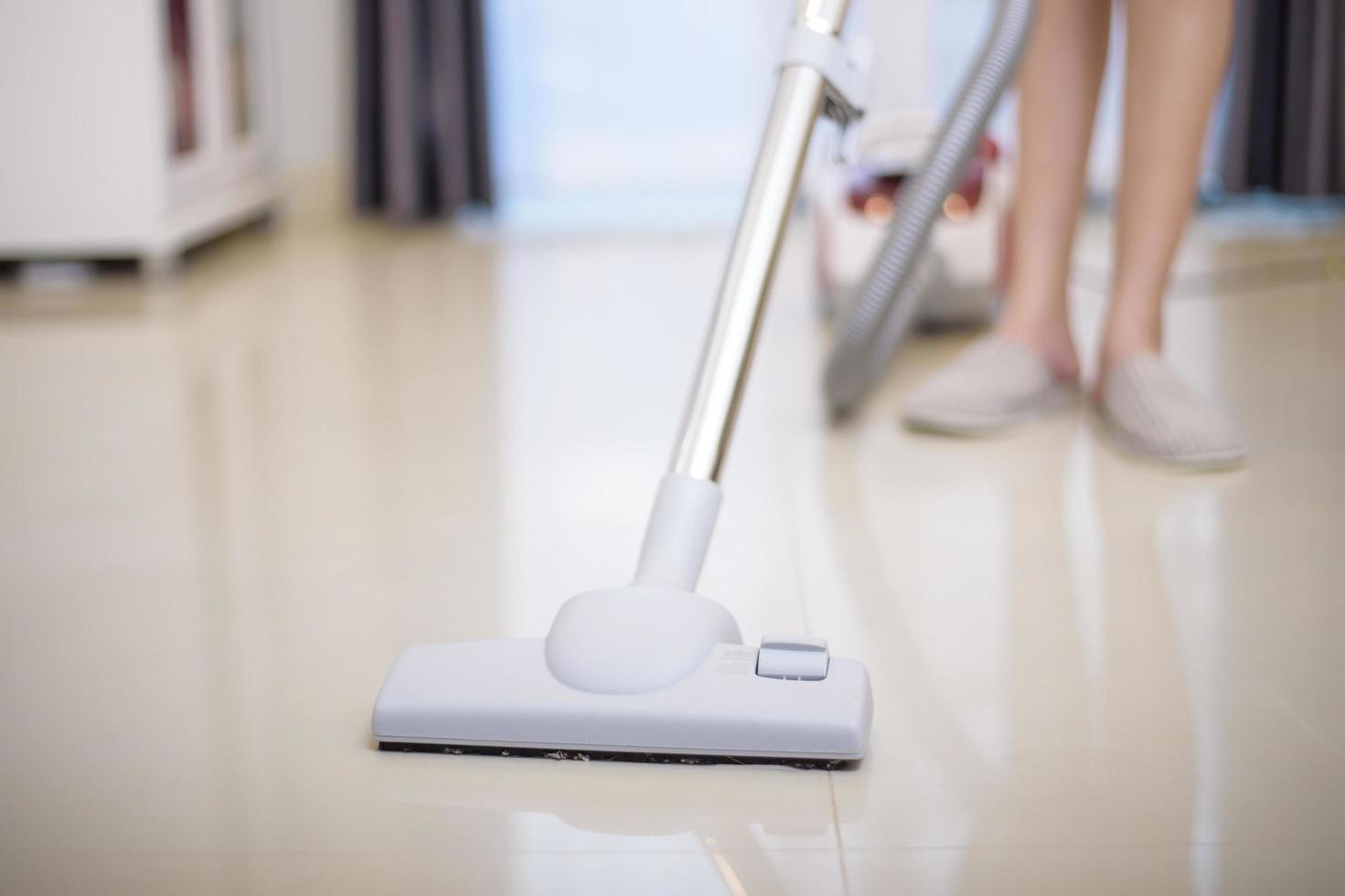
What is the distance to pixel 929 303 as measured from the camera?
5.87 feet

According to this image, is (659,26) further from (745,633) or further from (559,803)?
(559,803)

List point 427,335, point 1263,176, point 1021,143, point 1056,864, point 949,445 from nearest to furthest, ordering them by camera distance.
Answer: point 1056,864, point 949,445, point 1021,143, point 427,335, point 1263,176

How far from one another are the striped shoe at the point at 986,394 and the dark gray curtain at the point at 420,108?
1.71 metres

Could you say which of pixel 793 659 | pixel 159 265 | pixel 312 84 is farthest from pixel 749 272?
pixel 312 84

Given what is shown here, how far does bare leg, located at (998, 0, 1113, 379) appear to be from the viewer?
53.6 inches

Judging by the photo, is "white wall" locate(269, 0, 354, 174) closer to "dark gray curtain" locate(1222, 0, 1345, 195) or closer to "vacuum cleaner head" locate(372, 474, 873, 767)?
"dark gray curtain" locate(1222, 0, 1345, 195)

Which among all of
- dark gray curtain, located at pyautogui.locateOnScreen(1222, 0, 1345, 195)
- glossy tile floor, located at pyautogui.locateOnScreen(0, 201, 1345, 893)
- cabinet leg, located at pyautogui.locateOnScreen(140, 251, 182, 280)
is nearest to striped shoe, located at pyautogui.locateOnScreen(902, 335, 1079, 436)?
glossy tile floor, located at pyautogui.locateOnScreen(0, 201, 1345, 893)

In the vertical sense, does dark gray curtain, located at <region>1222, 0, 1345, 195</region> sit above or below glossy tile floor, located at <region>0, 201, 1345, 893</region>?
above

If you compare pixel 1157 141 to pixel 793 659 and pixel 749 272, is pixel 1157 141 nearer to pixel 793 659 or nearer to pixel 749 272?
pixel 749 272

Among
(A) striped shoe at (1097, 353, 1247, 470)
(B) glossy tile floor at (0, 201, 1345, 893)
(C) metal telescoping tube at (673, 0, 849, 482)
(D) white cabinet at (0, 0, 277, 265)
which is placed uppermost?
(D) white cabinet at (0, 0, 277, 265)

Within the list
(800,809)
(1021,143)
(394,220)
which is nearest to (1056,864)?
(800,809)

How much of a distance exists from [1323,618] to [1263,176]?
2156 millimetres

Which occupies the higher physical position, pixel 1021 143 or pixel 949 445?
pixel 1021 143

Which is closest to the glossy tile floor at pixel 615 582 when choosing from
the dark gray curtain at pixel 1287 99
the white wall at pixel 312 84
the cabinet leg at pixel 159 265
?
the cabinet leg at pixel 159 265
